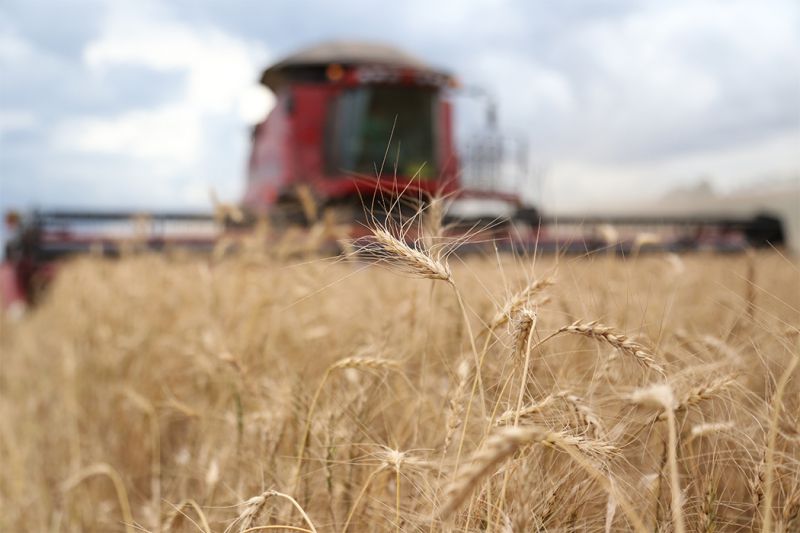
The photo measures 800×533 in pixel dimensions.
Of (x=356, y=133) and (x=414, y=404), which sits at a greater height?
(x=356, y=133)

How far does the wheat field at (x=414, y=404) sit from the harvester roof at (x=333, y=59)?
7.01 meters

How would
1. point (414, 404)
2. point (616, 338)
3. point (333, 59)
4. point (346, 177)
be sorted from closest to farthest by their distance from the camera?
point (616, 338) → point (414, 404) → point (346, 177) → point (333, 59)

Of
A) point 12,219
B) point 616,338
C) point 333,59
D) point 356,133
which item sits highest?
point 333,59

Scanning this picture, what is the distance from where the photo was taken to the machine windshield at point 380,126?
27.5ft

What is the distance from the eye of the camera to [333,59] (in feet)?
36.2

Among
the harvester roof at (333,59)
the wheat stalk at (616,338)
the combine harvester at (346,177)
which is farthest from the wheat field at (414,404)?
the harvester roof at (333,59)

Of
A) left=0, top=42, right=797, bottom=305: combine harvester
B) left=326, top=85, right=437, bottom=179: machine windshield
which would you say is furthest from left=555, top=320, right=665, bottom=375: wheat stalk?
left=326, top=85, right=437, bottom=179: machine windshield

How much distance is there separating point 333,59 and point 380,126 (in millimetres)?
3153

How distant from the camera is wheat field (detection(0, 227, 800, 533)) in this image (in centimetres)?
89

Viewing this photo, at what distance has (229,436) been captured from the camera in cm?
193

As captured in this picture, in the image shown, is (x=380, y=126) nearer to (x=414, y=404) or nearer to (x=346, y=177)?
(x=346, y=177)

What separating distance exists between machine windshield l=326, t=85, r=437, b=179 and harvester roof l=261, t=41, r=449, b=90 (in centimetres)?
164

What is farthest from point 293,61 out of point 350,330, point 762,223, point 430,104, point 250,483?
point 250,483

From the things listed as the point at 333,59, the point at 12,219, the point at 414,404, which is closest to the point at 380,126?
the point at 333,59
